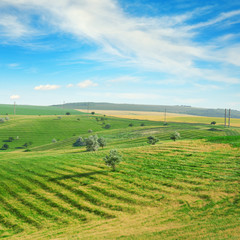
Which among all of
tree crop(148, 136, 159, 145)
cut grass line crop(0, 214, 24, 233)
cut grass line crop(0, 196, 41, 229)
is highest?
tree crop(148, 136, 159, 145)

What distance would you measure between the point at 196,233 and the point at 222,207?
7.97 meters

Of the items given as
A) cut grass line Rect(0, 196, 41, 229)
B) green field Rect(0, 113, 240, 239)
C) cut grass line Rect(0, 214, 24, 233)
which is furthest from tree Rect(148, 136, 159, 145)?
cut grass line Rect(0, 214, 24, 233)

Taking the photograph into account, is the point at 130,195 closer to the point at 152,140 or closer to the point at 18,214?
the point at 18,214

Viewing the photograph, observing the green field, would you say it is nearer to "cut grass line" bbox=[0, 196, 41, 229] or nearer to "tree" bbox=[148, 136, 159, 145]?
"cut grass line" bbox=[0, 196, 41, 229]

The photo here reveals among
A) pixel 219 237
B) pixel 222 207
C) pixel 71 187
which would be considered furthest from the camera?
pixel 71 187

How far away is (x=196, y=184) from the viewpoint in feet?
113

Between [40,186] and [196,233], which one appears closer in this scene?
[196,233]

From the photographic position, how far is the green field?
2495cm

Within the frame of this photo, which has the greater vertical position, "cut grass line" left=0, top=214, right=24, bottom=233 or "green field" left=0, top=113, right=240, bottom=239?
"green field" left=0, top=113, right=240, bottom=239

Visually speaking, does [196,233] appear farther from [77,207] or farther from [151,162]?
[151,162]

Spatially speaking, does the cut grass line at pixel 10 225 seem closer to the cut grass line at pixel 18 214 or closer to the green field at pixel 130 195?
the green field at pixel 130 195

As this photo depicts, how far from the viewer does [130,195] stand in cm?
3369

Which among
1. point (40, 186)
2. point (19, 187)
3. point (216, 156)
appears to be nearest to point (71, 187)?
point (40, 186)

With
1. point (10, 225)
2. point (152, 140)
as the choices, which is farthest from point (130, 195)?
point (152, 140)
